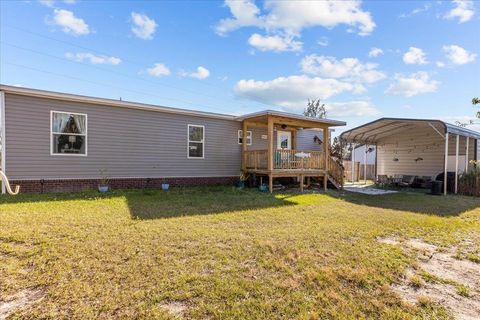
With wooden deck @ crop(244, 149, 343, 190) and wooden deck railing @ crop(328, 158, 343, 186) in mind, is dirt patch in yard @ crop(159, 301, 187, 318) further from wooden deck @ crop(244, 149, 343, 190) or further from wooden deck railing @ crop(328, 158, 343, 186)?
wooden deck railing @ crop(328, 158, 343, 186)

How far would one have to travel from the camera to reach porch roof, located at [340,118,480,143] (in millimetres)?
11240

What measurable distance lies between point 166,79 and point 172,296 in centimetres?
2356

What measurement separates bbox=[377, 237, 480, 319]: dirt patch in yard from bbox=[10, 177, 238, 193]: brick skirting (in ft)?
26.8

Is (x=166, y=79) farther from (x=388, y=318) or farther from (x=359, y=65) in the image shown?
(x=388, y=318)

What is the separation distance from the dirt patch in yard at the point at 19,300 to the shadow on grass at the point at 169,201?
3030 mm

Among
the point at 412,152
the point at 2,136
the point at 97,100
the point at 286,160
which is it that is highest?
the point at 97,100

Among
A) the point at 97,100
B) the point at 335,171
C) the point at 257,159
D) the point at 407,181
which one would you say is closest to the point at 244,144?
the point at 257,159

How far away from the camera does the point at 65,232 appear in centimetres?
459

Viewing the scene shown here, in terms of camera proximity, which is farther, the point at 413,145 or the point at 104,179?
the point at 413,145

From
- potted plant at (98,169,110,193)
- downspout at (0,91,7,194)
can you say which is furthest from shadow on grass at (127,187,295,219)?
downspout at (0,91,7,194)

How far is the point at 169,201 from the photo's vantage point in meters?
7.73

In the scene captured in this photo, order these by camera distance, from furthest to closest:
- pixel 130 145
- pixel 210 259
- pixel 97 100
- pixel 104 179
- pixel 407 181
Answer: pixel 407 181 < pixel 130 145 < pixel 104 179 < pixel 97 100 < pixel 210 259

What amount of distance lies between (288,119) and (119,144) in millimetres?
6340

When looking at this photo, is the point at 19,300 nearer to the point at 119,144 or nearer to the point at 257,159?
the point at 119,144
